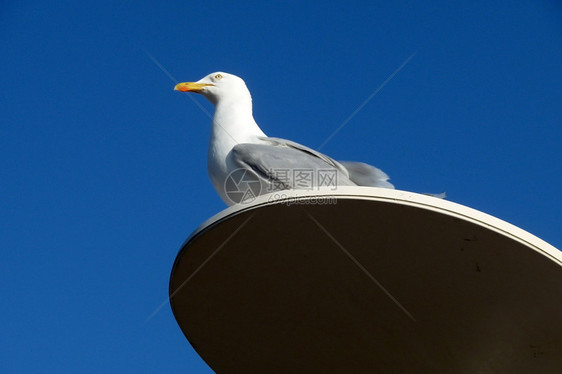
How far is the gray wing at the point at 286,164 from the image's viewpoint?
6148 millimetres

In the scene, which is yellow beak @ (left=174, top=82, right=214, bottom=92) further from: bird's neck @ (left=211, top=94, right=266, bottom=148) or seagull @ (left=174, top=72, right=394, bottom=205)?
seagull @ (left=174, top=72, right=394, bottom=205)

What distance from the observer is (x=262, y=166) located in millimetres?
6105

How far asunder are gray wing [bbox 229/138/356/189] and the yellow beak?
1425 millimetres

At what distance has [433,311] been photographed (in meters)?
5.86

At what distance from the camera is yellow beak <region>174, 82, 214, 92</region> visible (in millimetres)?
7688

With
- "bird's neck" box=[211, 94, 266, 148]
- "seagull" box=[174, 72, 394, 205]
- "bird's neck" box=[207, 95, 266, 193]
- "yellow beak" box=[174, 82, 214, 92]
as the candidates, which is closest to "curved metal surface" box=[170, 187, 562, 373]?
"seagull" box=[174, 72, 394, 205]

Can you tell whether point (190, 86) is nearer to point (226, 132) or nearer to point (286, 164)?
point (226, 132)

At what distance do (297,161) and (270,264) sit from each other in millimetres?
1128

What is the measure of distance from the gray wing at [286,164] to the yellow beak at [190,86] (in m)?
1.42

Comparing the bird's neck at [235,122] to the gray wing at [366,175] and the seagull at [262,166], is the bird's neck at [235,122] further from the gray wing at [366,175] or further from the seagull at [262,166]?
the gray wing at [366,175]

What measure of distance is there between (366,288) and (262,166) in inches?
50.6

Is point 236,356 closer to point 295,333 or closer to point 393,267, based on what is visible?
point 295,333

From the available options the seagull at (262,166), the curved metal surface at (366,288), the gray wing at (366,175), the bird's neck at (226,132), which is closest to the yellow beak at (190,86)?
the bird's neck at (226,132)

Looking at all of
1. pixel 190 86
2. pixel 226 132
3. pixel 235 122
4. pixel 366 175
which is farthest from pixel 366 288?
pixel 190 86
